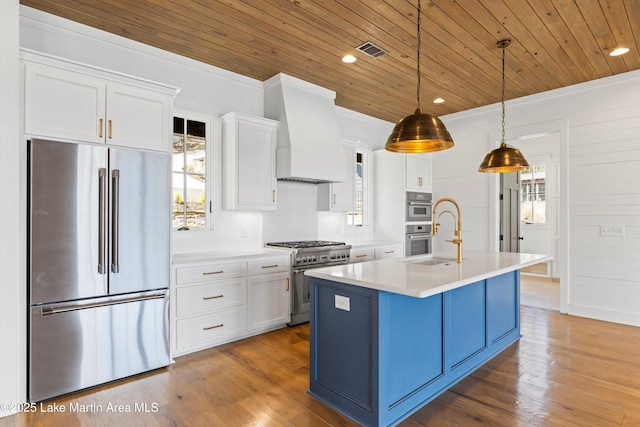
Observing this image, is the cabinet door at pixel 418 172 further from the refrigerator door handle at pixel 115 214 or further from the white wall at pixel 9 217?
the white wall at pixel 9 217

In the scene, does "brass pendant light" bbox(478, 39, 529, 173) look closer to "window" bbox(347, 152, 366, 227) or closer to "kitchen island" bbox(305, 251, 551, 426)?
"kitchen island" bbox(305, 251, 551, 426)

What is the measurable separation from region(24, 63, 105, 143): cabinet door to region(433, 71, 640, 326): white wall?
511 cm

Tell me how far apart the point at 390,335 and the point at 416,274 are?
0.46m

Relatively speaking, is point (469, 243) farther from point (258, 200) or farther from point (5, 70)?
point (5, 70)

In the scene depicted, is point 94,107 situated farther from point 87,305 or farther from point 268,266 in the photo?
point 268,266

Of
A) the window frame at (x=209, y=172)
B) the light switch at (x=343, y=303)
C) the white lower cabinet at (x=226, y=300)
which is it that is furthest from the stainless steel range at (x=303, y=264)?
the light switch at (x=343, y=303)

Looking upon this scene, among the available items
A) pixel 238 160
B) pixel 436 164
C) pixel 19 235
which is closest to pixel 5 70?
pixel 19 235

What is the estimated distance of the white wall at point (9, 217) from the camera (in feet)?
7.53

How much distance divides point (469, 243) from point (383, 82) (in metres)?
2.94

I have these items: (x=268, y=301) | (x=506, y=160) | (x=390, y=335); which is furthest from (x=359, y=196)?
(x=390, y=335)

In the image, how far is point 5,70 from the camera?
2.30 m

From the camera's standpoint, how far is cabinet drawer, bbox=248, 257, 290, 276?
3.69 metres

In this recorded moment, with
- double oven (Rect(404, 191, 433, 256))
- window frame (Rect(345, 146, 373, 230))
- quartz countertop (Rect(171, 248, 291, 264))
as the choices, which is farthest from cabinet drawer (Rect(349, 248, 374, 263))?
quartz countertop (Rect(171, 248, 291, 264))

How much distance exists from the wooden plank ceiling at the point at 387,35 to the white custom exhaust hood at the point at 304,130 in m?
0.17
